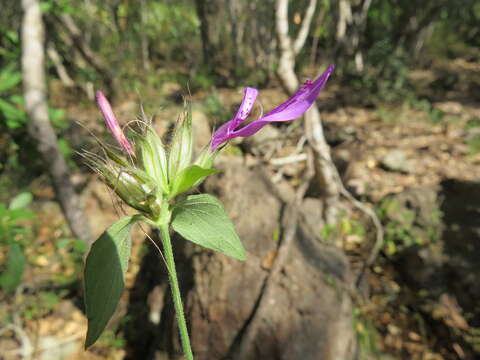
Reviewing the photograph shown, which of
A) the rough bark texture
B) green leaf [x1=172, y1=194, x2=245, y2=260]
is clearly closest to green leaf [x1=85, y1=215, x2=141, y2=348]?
green leaf [x1=172, y1=194, x2=245, y2=260]

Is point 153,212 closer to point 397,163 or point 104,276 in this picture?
point 104,276

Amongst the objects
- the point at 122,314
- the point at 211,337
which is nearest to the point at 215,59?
the point at 122,314

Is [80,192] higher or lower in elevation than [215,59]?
lower

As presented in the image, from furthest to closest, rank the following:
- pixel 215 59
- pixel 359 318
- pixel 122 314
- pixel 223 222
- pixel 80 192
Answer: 1. pixel 215 59
2. pixel 80 192
3. pixel 122 314
4. pixel 359 318
5. pixel 223 222

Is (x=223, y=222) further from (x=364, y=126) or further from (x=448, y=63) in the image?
(x=448, y=63)

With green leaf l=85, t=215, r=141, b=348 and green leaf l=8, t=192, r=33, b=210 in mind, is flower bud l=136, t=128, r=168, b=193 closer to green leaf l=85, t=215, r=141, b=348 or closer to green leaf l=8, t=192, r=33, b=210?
green leaf l=85, t=215, r=141, b=348

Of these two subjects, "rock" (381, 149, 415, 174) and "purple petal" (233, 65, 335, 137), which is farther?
"rock" (381, 149, 415, 174)
